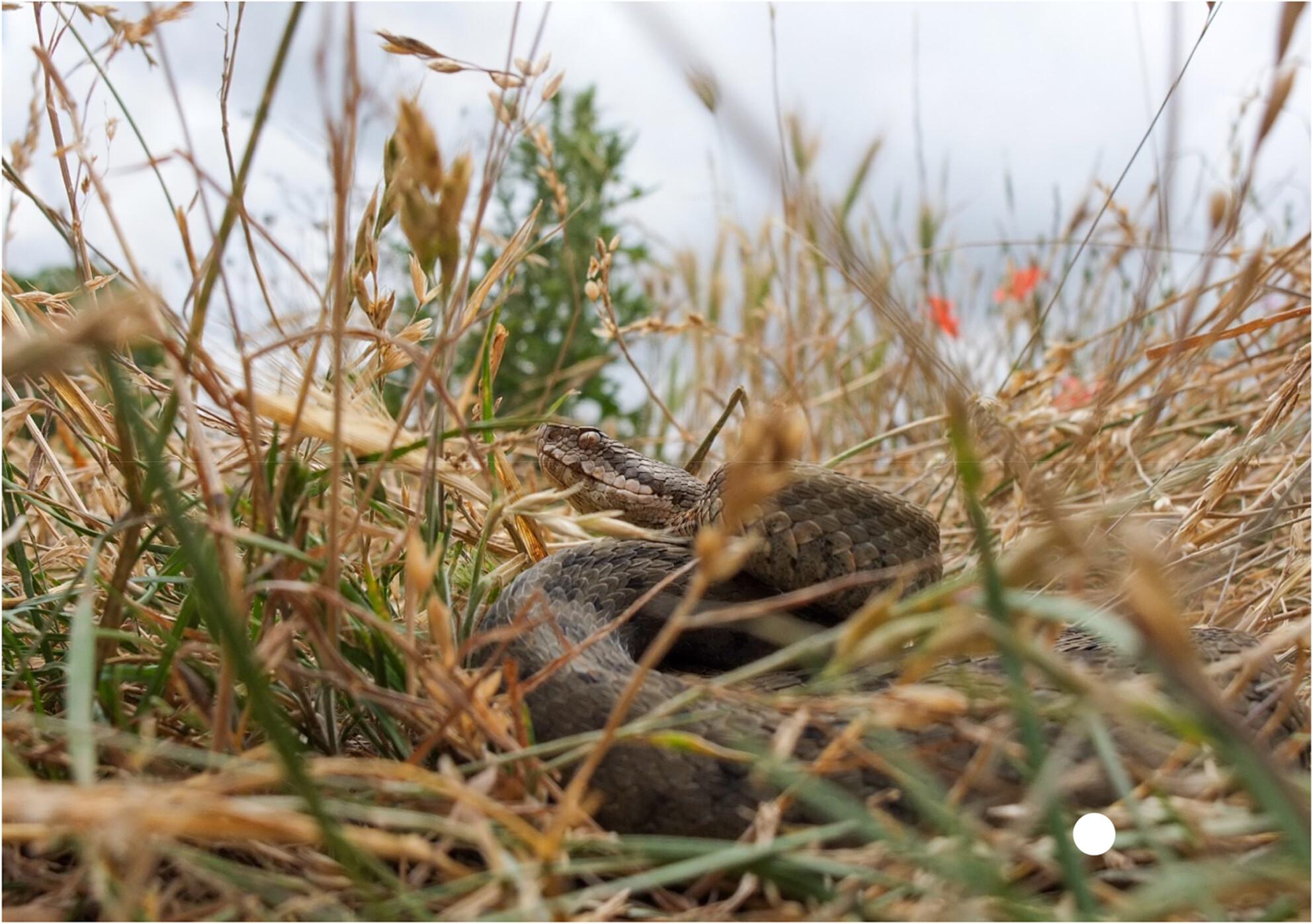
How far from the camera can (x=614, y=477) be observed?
10.4 feet

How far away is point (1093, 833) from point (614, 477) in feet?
6.32

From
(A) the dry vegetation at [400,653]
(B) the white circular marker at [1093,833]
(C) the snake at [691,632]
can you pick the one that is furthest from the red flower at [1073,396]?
(B) the white circular marker at [1093,833]

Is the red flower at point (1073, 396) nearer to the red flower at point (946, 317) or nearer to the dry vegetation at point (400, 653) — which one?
the red flower at point (946, 317)

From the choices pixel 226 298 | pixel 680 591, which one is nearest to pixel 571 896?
pixel 226 298

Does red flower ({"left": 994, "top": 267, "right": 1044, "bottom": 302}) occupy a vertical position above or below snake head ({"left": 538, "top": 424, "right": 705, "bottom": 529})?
above

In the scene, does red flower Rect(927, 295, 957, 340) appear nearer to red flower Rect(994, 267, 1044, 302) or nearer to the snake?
red flower Rect(994, 267, 1044, 302)

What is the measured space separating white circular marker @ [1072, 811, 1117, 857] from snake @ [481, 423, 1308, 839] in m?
0.10

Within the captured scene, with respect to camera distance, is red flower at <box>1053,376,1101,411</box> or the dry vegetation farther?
red flower at <box>1053,376,1101,411</box>

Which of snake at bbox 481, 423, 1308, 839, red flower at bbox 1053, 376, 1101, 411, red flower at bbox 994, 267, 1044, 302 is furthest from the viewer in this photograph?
red flower at bbox 994, 267, 1044, 302

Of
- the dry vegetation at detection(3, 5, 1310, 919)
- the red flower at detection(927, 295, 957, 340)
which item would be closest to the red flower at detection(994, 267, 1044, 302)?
the red flower at detection(927, 295, 957, 340)

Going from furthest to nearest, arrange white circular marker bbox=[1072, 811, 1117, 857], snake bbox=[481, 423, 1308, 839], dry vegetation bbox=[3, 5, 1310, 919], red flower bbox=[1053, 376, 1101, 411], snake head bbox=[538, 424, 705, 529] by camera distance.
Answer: red flower bbox=[1053, 376, 1101, 411], snake head bbox=[538, 424, 705, 529], snake bbox=[481, 423, 1308, 839], white circular marker bbox=[1072, 811, 1117, 857], dry vegetation bbox=[3, 5, 1310, 919]

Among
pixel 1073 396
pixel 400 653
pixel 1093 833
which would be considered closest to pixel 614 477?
pixel 400 653

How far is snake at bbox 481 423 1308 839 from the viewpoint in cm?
171

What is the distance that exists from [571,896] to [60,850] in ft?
2.74
